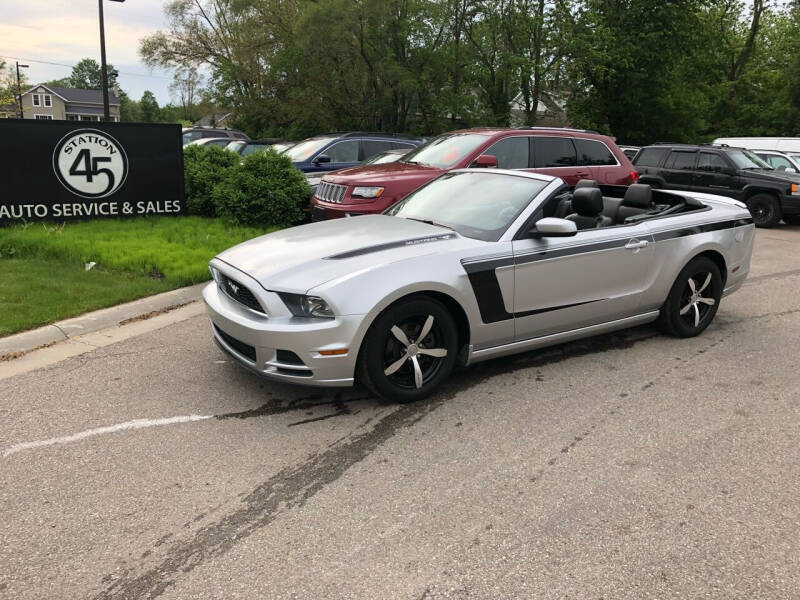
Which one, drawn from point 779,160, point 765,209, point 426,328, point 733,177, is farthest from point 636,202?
point 779,160

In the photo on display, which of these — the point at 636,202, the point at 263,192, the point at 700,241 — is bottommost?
the point at 700,241

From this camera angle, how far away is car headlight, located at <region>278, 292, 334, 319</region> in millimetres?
4027

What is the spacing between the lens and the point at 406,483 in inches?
136

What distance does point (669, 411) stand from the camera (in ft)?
14.4

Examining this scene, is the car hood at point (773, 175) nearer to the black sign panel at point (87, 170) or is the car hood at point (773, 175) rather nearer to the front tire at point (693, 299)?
the front tire at point (693, 299)

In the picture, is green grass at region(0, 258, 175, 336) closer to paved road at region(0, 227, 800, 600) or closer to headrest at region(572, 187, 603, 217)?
paved road at region(0, 227, 800, 600)

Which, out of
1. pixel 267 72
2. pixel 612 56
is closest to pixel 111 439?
pixel 612 56

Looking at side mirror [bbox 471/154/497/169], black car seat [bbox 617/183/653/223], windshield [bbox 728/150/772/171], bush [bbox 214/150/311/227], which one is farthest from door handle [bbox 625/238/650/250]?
windshield [bbox 728/150/772/171]

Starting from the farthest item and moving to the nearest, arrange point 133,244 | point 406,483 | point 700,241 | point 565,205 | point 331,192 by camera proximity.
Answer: point 331,192 → point 133,244 → point 700,241 → point 565,205 → point 406,483

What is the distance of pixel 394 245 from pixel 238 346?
48.6 inches

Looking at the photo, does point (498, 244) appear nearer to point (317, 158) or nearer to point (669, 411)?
point (669, 411)

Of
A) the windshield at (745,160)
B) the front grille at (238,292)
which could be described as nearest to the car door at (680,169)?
the windshield at (745,160)

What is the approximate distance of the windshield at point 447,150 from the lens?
950cm

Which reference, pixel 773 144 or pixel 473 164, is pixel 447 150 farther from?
pixel 773 144
